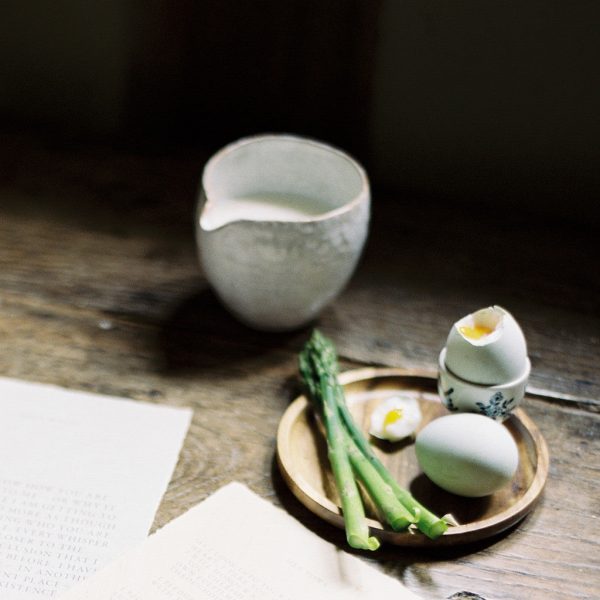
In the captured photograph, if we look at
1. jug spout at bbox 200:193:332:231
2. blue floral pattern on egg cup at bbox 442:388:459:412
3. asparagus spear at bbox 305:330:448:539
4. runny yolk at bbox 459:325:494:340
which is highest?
runny yolk at bbox 459:325:494:340

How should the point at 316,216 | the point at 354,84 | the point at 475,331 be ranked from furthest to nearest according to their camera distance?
the point at 354,84, the point at 316,216, the point at 475,331

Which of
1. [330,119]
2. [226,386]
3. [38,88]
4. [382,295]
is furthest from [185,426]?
[38,88]

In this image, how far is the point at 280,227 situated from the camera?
80 cm

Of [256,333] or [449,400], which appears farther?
[256,333]

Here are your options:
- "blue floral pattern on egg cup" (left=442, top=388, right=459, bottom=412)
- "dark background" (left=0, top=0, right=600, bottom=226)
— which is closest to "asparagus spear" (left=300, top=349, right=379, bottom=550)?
"blue floral pattern on egg cup" (left=442, top=388, right=459, bottom=412)

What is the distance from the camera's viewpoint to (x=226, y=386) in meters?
0.84

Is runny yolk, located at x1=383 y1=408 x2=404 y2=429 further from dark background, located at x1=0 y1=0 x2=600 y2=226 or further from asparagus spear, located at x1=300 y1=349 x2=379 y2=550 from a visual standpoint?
dark background, located at x1=0 y1=0 x2=600 y2=226

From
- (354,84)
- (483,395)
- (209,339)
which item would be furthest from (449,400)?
(354,84)

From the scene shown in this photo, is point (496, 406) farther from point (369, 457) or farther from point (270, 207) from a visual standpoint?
point (270, 207)

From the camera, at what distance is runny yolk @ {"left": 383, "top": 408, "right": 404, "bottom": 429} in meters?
0.77

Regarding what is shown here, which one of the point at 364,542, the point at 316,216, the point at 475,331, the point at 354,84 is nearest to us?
the point at 364,542

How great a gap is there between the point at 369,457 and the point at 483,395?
0.12m

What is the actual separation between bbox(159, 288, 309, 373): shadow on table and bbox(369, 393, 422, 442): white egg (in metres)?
0.16

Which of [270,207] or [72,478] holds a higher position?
[270,207]
